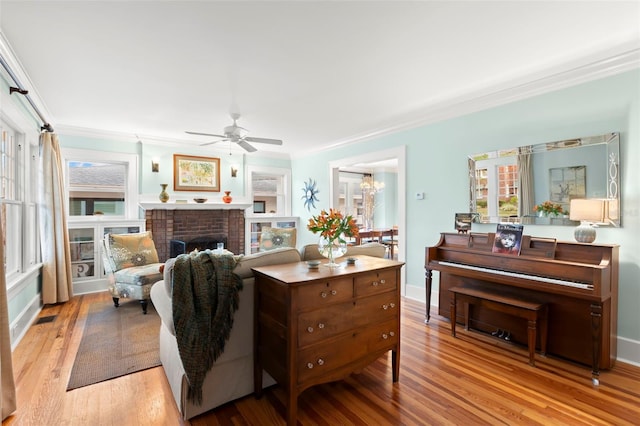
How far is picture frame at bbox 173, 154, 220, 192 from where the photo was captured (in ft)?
18.7

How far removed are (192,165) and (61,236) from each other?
233cm

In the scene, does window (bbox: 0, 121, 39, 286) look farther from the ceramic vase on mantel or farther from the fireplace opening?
the fireplace opening

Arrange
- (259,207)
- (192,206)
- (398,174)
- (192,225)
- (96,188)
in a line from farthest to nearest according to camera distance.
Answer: (259,207) → (192,225) → (192,206) → (96,188) → (398,174)

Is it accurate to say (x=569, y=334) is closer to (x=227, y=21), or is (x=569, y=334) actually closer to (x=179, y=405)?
→ (x=179, y=405)

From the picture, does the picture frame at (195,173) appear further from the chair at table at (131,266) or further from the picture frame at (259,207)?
the chair at table at (131,266)

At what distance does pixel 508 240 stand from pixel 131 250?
4.49m

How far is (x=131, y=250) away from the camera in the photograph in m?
4.24

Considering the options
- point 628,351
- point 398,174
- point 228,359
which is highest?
point 398,174

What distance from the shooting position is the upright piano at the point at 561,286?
7.80 feet

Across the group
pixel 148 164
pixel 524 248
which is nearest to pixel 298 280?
pixel 524 248

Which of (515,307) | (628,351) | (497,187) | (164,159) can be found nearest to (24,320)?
(164,159)

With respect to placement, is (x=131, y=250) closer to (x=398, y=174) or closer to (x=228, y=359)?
(x=228, y=359)

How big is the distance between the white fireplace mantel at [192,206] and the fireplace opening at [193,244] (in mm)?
559

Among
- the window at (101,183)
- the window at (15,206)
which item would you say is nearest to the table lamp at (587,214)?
the window at (15,206)
